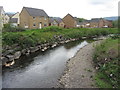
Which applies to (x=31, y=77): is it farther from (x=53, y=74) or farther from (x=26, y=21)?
(x=26, y=21)

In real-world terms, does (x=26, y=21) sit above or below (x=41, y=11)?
below

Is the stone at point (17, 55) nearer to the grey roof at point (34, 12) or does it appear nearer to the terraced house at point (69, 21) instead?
the grey roof at point (34, 12)

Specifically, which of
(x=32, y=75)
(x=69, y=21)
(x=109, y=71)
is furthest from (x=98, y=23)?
(x=32, y=75)

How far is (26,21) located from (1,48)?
3228 cm

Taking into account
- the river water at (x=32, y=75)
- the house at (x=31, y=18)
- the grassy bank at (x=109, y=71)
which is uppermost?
the house at (x=31, y=18)

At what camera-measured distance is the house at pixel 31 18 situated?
51031mm

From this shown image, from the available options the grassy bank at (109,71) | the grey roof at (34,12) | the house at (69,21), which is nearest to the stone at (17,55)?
the grassy bank at (109,71)

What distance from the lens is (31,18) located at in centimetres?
5128

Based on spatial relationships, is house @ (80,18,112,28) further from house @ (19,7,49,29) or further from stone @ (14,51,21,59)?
stone @ (14,51,21,59)

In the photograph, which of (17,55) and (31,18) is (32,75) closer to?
(17,55)

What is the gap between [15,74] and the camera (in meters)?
15.8

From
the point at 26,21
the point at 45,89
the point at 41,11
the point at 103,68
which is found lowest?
the point at 45,89

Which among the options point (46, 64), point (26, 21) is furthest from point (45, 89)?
point (26, 21)

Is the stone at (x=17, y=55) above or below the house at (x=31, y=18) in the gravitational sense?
below
